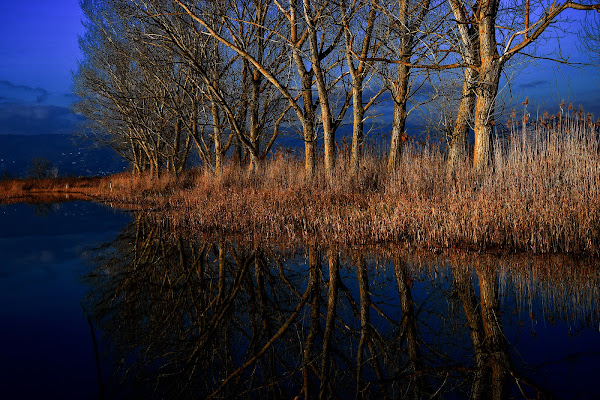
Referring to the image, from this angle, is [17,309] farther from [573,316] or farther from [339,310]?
[573,316]

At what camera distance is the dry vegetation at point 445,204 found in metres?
6.86

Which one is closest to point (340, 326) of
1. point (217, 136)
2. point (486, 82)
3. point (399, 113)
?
point (486, 82)

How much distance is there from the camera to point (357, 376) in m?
3.25

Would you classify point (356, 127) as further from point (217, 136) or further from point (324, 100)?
point (217, 136)

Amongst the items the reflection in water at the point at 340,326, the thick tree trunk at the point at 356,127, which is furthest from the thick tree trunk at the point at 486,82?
the reflection in water at the point at 340,326

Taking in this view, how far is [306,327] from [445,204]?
483cm

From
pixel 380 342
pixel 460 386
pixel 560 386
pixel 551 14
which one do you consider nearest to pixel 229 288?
pixel 380 342

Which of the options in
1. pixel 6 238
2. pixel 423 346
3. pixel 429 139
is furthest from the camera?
pixel 429 139

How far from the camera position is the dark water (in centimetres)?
316

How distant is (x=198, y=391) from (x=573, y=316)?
136 inches

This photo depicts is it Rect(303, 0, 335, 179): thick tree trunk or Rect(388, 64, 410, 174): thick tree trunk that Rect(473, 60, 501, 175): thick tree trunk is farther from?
Rect(303, 0, 335, 179): thick tree trunk

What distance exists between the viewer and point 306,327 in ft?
13.8

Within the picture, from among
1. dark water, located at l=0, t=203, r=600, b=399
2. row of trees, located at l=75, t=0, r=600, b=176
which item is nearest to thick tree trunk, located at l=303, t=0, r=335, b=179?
row of trees, located at l=75, t=0, r=600, b=176

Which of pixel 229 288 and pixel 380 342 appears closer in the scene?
pixel 380 342
